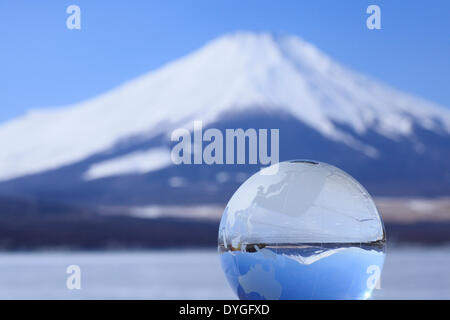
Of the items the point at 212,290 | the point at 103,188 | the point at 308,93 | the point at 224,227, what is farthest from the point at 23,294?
the point at 308,93

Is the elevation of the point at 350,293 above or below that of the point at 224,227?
below

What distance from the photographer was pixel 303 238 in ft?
17.3

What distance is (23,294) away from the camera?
8.91 metres

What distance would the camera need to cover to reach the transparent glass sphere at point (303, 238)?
5.30 m

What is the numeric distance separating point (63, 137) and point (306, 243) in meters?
90.5

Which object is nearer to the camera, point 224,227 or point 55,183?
point 224,227

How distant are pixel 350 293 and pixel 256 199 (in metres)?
0.79

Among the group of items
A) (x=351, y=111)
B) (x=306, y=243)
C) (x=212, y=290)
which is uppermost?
(x=351, y=111)

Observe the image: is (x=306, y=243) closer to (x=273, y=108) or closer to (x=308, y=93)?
(x=273, y=108)

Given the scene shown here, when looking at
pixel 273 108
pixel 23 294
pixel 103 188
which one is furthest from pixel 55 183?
pixel 23 294

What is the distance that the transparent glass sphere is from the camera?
5301mm

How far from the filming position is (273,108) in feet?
276

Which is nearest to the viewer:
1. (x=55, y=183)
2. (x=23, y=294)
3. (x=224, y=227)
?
(x=224, y=227)
